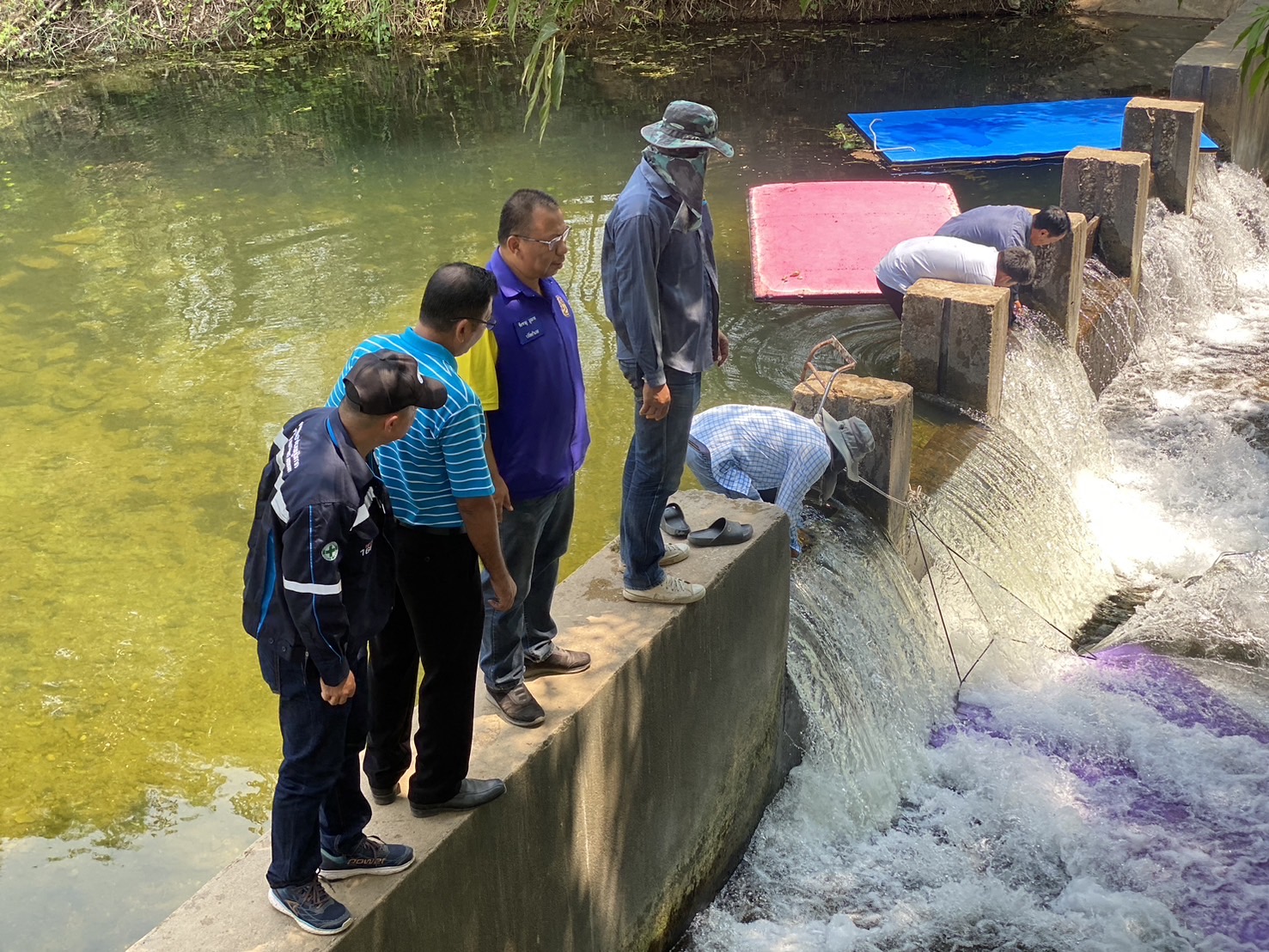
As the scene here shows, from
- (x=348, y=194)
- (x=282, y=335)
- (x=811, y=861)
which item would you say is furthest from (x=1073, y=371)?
(x=348, y=194)

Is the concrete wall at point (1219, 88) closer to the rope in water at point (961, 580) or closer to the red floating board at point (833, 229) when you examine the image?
the red floating board at point (833, 229)

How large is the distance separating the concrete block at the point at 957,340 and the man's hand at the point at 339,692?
442 centimetres

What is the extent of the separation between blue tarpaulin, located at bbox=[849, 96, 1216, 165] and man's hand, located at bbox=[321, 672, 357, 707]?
10.3 metres

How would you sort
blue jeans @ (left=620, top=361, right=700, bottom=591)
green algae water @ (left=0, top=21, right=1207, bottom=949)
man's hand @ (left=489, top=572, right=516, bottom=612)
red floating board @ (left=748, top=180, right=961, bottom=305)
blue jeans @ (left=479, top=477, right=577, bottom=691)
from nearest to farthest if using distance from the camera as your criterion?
man's hand @ (left=489, top=572, right=516, bottom=612) → blue jeans @ (left=479, top=477, right=577, bottom=691) → blue jeans @ (left=620, top=361, right=700, bottom=591) → green algae water @ (left=0, top=21, right=1207, bottom=949) → red floating board @ (left=748, top=180, right=961, bottom=305)

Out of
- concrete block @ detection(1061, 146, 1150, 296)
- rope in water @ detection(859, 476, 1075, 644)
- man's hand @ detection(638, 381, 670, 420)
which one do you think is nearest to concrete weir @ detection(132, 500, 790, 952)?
man's hand @ detection(638, 381, 670, 420)

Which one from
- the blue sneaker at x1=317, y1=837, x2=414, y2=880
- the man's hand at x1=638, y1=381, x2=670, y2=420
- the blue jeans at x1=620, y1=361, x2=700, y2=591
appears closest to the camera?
the blue sneaker at x1=317, y1=837, x2=414, y2=880

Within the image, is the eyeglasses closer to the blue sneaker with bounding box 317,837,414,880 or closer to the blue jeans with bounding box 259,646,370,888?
the blue jeans with bounding box 259,646,370,888

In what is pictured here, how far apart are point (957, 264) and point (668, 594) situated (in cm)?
363

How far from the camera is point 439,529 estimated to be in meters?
3.07

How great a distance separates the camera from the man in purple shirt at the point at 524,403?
339cm

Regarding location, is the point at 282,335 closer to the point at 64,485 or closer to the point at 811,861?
the point at 64,485

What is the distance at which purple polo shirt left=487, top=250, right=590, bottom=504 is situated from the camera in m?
3.39

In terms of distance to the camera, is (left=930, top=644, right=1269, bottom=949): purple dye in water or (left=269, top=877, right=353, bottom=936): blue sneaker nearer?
(left=269, top=877, right=353, bottom=936): blue sneaker

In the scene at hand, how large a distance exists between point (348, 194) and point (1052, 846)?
887cm
